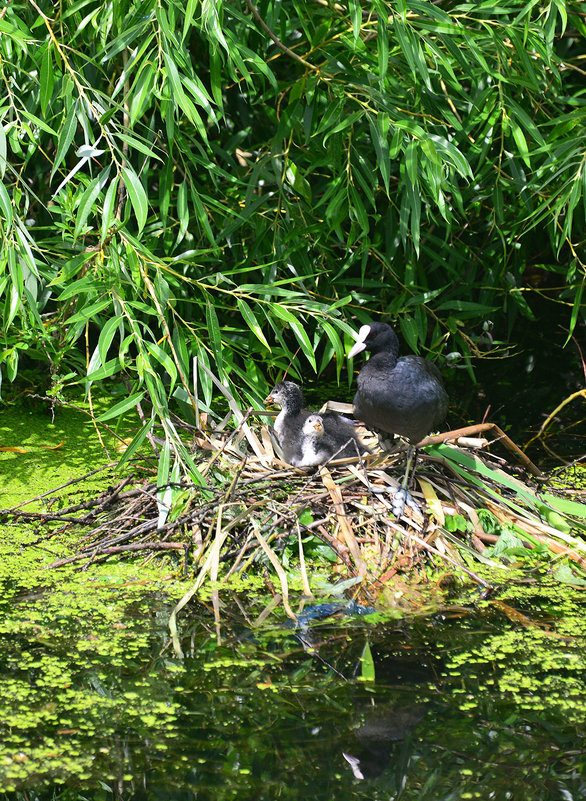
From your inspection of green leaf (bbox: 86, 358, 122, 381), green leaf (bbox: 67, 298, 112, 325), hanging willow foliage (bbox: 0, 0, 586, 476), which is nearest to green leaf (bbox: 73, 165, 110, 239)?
hanging willow foliage (bbox: 0, 0, 586, 476)

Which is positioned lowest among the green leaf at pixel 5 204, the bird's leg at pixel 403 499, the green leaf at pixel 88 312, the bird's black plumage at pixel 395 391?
the bird's leg at pixel 403 499

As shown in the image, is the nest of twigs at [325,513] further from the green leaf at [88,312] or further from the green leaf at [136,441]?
the green leaf at [88,312]

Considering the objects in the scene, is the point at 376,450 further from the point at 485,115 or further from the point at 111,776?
the point at 111,776

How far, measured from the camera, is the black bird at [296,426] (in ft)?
13.3

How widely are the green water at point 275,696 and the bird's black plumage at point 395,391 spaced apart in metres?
0.68

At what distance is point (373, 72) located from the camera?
12.3 ft

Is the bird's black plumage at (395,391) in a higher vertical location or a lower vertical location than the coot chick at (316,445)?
higher

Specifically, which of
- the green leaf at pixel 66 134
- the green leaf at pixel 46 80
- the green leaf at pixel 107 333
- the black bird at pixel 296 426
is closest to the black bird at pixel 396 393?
the black bird at pixel 296 426

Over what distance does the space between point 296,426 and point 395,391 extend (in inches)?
27.5

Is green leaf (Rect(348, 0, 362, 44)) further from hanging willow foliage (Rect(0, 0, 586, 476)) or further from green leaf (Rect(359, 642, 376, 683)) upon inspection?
green leaf (Rect(359, 642, 376, 683))

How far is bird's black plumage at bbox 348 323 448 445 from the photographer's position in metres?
3.56

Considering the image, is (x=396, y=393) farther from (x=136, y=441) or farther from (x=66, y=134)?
(x=66, y=134)

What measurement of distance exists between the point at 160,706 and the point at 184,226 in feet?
6.38

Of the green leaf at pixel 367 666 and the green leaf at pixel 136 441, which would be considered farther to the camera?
the green leaf at pixel 136 441
